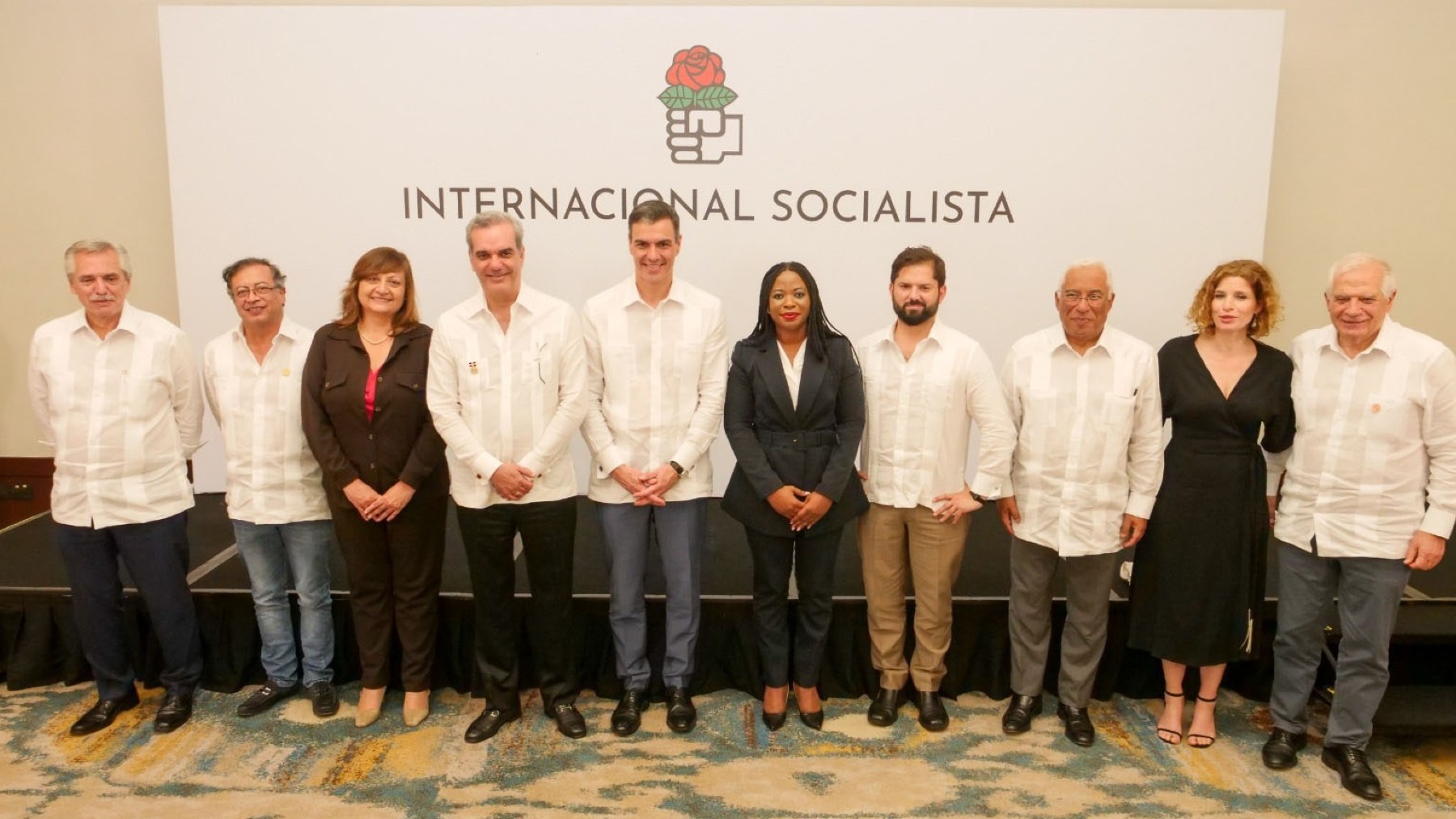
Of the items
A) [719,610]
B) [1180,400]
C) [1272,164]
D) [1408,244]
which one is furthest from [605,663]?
[1408,244]

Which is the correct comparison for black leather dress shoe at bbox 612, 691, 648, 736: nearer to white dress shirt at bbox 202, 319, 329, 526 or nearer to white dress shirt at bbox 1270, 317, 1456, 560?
white dress shirt at bbox 202, 319, 329, 526

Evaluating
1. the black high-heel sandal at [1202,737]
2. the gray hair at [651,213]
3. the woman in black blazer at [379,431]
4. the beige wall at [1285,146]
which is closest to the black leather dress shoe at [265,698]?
the woman in black blazer at [379,431]

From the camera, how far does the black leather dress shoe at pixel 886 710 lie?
2961mm

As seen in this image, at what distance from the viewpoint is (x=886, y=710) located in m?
2.96

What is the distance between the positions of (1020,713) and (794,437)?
3.84 feet

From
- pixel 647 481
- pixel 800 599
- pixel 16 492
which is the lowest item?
pixel 16 492

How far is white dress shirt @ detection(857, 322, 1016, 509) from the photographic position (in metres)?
2.70

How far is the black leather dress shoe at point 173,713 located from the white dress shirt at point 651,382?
5.00 feet

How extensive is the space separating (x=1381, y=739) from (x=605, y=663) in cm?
249

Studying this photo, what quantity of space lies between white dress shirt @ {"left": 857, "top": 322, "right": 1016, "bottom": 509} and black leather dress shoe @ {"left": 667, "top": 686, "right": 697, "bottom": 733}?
0.90 metres

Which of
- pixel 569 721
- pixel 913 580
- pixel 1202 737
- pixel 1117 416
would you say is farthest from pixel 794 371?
pixel 1202 737

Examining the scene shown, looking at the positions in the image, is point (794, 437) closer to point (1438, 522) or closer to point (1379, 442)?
point (1379, 442)

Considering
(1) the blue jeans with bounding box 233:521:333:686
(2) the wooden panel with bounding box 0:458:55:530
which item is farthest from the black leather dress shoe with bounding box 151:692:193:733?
(2) the wooden panel with bounding box 0:458:55:530

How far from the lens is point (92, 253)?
270cm
